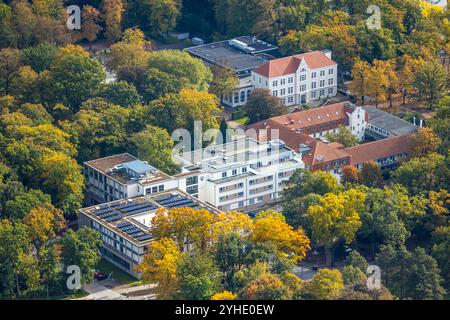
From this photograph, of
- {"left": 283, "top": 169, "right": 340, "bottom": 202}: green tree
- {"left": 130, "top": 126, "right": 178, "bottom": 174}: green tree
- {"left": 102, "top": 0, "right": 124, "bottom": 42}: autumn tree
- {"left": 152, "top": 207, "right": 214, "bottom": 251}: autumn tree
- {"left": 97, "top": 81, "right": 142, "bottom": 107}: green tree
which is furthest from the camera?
{"left": 102, "top": 0, "right": 124, "bottom": 42}: autumn tree

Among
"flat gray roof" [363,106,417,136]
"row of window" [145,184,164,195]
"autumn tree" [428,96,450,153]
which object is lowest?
"flat gray roof" [363,106,417,136]

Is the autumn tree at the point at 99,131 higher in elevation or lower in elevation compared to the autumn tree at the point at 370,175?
higher

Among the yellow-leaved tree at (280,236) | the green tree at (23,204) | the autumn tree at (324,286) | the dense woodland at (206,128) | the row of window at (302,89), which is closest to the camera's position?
the autumn tree at (324,286)

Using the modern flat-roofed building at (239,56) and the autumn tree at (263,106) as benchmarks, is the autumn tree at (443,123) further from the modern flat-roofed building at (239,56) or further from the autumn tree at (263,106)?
the modern flat-roofed building at (239,56)

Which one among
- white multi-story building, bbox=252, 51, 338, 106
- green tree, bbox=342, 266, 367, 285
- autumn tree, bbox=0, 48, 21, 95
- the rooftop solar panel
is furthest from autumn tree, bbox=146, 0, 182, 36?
green tree, bbox=342, 266, 367, 285

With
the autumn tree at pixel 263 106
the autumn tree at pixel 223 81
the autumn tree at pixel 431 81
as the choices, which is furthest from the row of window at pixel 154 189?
the autumn tree at pixel 431 81

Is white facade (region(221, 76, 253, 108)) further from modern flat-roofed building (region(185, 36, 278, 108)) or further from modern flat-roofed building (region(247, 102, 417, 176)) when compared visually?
modern flat-roofed building (region(247, 102, 417, 176))

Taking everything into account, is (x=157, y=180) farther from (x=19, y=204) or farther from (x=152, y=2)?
(x=152, y=2)

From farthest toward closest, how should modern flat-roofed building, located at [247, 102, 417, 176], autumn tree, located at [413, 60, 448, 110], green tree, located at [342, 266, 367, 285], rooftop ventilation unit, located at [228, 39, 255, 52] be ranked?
1. rooftop ventilation unit, located at [228, 39, 255, 52]
2. autumn tree, located at [413, 60, 448, 110]
3. modern flat-roofed building, located at [247, 102, 417, 176]
4. green tree, located at [342, 266, 367, 285]
